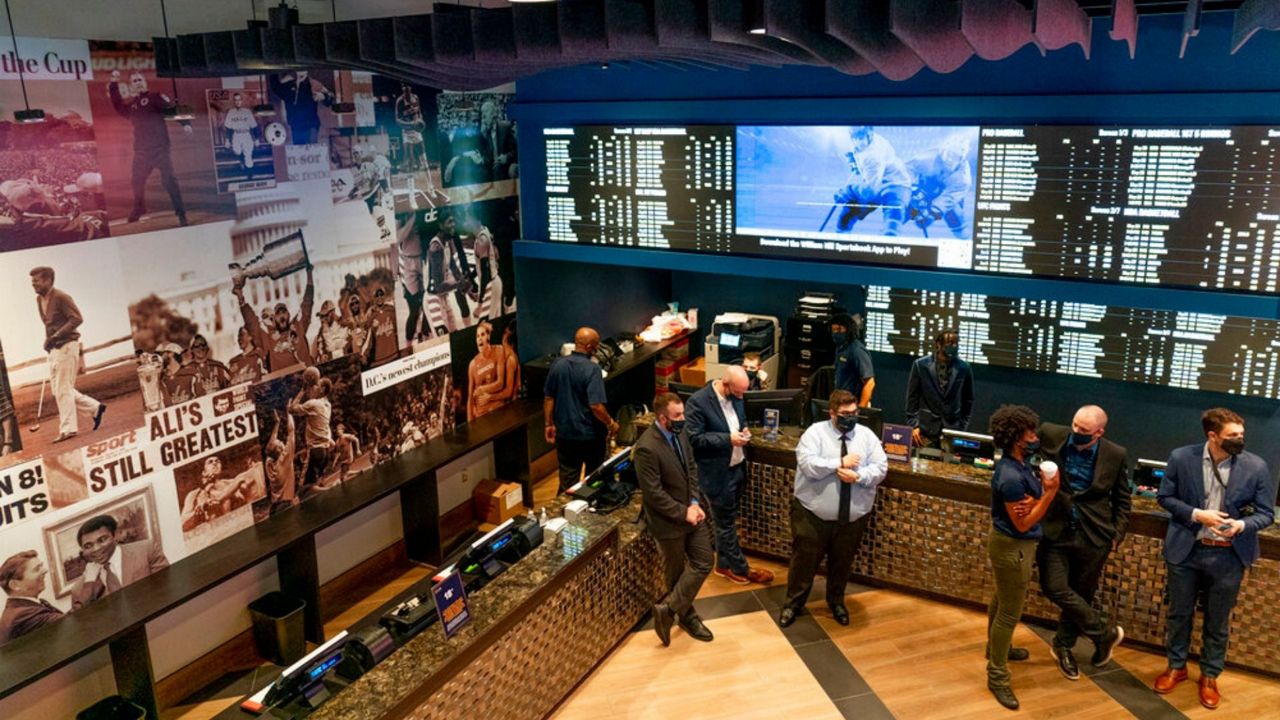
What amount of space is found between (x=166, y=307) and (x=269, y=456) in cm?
114

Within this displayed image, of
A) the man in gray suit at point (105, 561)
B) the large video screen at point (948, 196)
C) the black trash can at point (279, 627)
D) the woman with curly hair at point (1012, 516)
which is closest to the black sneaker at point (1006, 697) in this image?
the woman with curly hair at point (1012, 516)

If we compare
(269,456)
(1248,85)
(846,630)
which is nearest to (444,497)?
(269,456)

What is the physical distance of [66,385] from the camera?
4.54 meters

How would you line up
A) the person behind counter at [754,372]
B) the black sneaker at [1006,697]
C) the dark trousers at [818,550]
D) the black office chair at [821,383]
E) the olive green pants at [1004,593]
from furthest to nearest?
the black office chair at [821,383] < the person behind counter at [754,372] < the dark trousers at [818,550] < the black sneaker at [1006,697] < the olive green pants at [1004,593]

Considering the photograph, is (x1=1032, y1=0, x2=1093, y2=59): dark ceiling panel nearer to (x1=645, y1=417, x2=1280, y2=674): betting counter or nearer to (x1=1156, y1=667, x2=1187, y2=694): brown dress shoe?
(x1=645, y1=417, x2=1280, y2=674): betting counter

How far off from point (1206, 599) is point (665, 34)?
394 cm

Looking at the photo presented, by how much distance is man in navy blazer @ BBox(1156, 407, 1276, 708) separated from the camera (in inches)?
175

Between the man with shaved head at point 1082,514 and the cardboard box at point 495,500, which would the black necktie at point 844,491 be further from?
the cardboard box at point 495,500

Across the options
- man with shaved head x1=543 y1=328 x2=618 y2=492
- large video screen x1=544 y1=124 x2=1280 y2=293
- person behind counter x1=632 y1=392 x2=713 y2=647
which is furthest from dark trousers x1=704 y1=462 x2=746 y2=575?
large video screen x1=544 y1=124 x2=1280 y2=293

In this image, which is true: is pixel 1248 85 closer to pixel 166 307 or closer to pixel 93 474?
pixel 166 307

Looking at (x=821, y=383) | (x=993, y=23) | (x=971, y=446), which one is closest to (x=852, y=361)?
(x=821, y=383)

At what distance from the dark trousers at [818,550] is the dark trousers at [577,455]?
184 centimetres

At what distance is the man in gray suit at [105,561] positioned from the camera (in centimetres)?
472

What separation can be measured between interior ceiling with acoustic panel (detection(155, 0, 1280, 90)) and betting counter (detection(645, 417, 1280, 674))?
2460 millimetres
